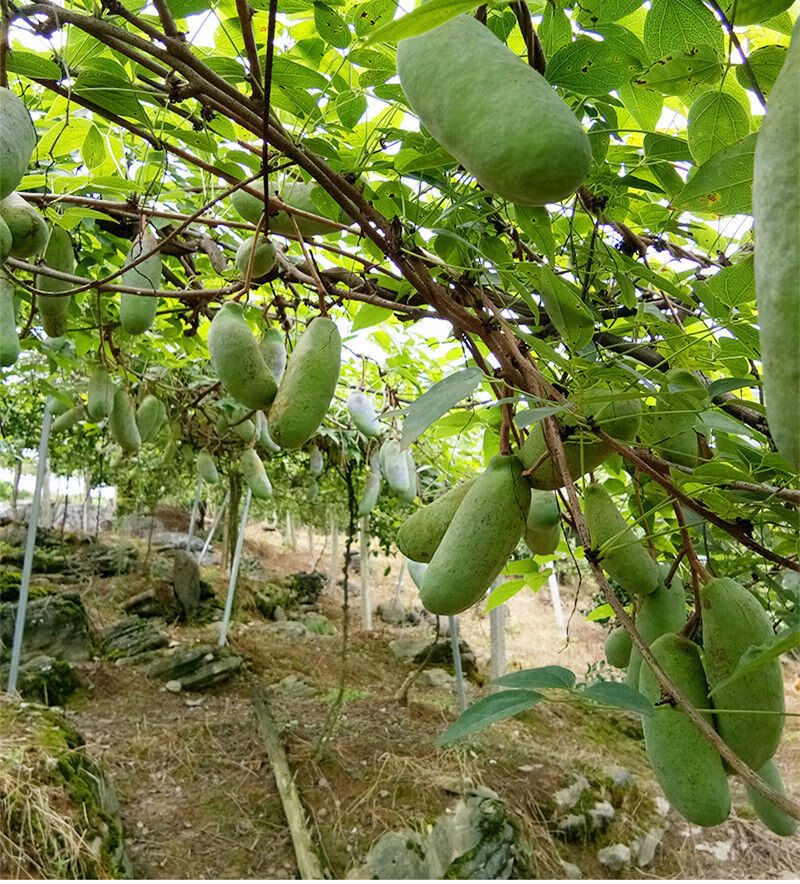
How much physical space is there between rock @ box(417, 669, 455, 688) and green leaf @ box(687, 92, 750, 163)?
5.64 m

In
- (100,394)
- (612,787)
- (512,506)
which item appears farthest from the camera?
(612,787)

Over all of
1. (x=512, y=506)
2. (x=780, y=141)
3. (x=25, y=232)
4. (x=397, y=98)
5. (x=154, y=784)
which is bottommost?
(x=154, y=784)

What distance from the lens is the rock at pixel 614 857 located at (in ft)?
10.8

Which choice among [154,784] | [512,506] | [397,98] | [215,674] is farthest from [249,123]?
[215,674]

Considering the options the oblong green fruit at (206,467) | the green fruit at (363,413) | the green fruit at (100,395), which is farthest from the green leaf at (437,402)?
the oblong green fruit at (206,467)

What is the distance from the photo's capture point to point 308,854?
2846 millimetres

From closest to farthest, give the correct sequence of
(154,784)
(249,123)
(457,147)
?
1. (457,147)
2. (249,123)
3. (154,784)

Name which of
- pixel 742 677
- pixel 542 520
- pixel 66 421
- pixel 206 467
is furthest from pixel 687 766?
pixel 206 467

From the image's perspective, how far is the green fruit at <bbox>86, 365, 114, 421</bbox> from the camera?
1.75 m

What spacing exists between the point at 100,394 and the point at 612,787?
3537 mm

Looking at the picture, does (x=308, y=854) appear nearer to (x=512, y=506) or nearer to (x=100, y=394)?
(x=100, y=394)

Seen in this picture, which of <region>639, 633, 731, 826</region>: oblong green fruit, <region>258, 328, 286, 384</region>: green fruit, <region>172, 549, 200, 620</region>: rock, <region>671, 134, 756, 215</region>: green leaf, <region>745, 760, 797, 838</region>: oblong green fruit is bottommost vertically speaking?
<region>172, 549, 200, 620</region>: rock

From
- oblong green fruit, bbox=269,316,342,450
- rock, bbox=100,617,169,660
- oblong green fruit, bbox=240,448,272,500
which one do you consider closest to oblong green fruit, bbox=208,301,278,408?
oblong green fruit, bbox=269,316,342,450

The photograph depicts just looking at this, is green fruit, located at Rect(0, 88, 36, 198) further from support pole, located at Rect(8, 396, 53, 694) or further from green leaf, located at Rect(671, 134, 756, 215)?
support pole, located at Rect(8, 396, 53, 694)
